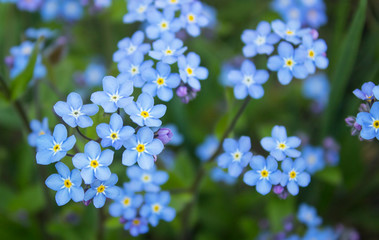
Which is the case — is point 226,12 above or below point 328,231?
above

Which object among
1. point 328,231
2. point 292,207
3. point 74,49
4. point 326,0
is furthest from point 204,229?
point 326,0

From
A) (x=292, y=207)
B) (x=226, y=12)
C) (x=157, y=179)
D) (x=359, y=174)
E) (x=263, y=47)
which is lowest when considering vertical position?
(x=359, y=174)

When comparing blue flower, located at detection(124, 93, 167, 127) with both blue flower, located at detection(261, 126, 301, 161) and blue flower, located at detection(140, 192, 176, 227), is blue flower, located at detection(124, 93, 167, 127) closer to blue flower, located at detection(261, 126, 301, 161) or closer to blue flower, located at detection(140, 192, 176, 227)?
blue flower, located at detection(261, 126, 301, 161)

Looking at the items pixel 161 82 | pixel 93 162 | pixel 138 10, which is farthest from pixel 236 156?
pixel 138 10

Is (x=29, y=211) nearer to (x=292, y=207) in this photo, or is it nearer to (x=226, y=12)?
(x=292, y=207)

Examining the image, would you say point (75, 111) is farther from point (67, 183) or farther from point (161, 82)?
point (161, 82)

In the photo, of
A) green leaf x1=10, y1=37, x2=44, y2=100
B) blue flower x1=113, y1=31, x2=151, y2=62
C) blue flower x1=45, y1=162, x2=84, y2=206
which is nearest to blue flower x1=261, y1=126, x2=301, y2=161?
blue flower x1=113, y1=31, x2=151, y2=62
